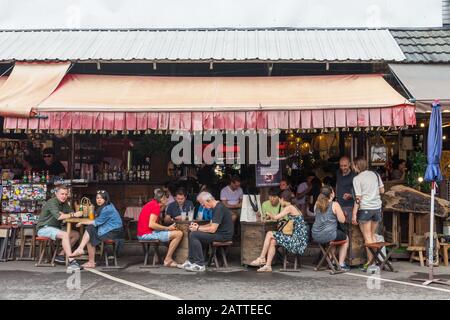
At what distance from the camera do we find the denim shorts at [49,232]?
8555 millimetres

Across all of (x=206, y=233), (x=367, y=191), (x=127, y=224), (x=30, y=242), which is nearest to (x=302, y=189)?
(x=367, y=191)

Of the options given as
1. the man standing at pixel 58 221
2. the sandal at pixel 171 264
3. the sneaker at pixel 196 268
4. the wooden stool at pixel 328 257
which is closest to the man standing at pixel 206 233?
the sneaker at pixel 196 268

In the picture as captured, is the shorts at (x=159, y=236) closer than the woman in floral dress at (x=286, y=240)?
No

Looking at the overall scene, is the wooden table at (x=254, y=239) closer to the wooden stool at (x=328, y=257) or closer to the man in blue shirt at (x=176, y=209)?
the wooden stool at (x=328, y=257)

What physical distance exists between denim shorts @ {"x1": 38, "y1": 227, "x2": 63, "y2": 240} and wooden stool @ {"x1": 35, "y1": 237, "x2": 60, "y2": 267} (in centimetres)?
7

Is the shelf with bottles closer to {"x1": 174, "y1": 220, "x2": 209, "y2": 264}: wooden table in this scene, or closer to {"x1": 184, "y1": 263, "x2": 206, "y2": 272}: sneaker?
{"x1": 174, "y1": 220, "x2": 209, "y2": 264}: wooden table

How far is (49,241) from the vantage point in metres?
8.85

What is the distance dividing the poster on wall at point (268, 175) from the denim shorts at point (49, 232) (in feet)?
13.0

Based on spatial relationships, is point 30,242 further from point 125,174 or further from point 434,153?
point 434,153

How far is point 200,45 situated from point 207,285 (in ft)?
18.0

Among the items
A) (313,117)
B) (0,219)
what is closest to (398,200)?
(313,117)

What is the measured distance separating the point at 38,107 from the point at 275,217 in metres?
4.62
